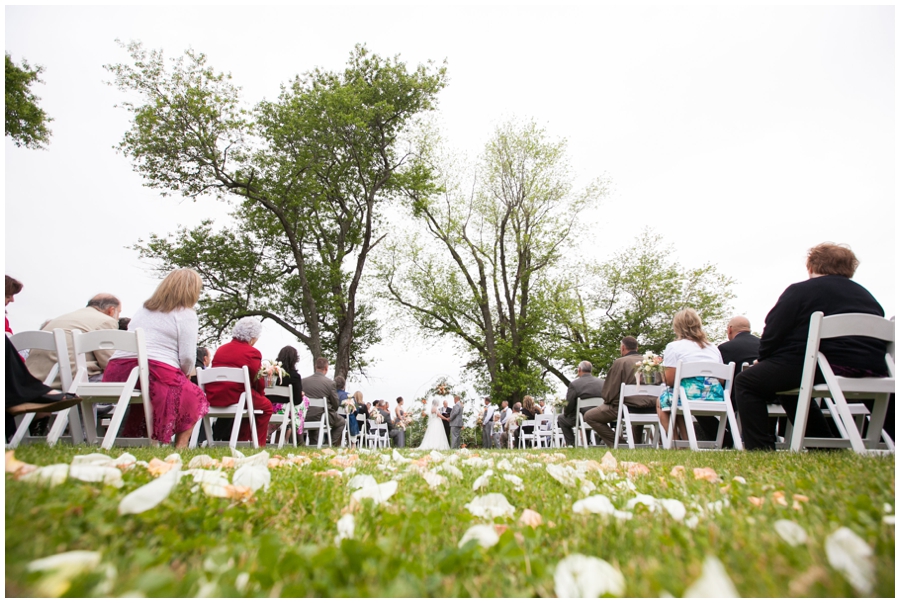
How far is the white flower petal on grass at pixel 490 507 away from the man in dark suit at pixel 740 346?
21.7 ft

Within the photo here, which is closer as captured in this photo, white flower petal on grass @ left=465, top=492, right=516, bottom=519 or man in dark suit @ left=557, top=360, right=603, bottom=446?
white flower petal on grass @ left=465, top=492, right=516, bottom=519

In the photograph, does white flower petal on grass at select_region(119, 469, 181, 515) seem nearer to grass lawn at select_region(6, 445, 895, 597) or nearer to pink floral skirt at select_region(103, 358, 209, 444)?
grass lawn at select_region(6, 445, 895, 597)

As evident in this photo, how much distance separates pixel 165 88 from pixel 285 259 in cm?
810

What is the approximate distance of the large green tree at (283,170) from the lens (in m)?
17.7

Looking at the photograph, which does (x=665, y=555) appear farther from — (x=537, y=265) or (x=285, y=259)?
(x=537, y=265)

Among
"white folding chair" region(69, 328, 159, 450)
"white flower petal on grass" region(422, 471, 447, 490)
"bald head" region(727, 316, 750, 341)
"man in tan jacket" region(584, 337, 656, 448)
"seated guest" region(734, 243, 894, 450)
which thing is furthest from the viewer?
"man in tan jacket" region(584, 337, 656, 448)

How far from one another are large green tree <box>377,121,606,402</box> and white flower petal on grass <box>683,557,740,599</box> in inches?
964

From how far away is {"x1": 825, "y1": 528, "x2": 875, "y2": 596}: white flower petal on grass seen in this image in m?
0.67

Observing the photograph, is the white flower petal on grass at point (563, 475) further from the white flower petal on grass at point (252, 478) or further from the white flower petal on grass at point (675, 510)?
the white flower petal on grass at point (252, 478)

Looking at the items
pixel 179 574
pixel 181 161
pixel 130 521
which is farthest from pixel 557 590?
pixel 181 161

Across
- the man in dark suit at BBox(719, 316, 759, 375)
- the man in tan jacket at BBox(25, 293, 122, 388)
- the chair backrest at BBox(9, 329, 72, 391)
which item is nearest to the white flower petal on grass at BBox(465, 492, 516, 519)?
the chair backrest at BBox(9, 329, 72, 391)

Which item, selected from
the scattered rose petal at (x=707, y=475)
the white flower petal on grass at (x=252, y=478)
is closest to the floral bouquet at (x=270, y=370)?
the white flower petal on grass at (x=252, y=478)

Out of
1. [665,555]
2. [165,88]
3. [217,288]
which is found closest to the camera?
[665,555]

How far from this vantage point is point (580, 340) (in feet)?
93.5
